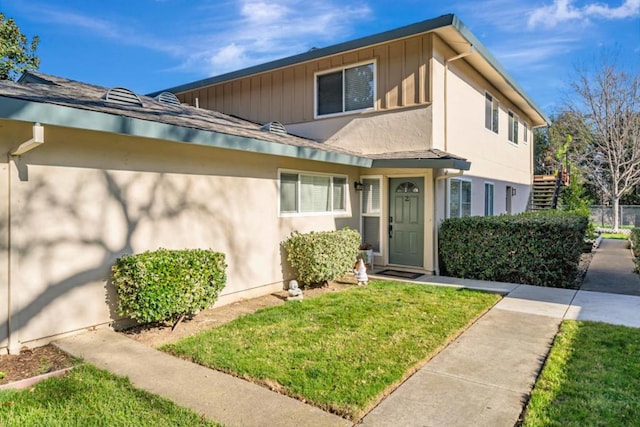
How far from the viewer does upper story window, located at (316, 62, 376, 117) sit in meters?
9.66

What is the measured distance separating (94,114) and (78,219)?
129 centimetres

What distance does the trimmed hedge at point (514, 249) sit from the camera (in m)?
7.80

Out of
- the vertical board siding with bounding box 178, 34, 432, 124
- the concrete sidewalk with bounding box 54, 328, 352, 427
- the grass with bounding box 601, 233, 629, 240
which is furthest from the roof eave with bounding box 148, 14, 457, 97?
the grass with bounding box 601, 233, 629, 240

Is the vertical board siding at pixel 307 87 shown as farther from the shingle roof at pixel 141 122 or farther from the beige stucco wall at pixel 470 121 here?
the shingle roof at pixel 141 122

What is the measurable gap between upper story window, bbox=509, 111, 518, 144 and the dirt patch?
14.5m

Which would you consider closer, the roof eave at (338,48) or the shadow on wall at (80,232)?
the shadow on wall at (80,232)

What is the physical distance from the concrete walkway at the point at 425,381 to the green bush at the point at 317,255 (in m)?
2.95

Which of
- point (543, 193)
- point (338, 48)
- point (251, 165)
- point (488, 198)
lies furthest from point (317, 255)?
point (543, 193)

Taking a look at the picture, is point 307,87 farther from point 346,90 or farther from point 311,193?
point 311,193

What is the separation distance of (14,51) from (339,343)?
19.5m

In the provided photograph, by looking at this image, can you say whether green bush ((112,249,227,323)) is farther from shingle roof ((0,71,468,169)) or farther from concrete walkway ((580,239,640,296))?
concrete walkway ((580,239,640,296))

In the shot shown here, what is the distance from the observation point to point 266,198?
733cm

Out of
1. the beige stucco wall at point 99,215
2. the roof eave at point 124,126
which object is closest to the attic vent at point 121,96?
the beige stucco wall at point 99,215

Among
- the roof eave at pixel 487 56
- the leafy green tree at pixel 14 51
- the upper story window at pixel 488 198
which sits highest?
the leafy green tree at pixel 14 51
